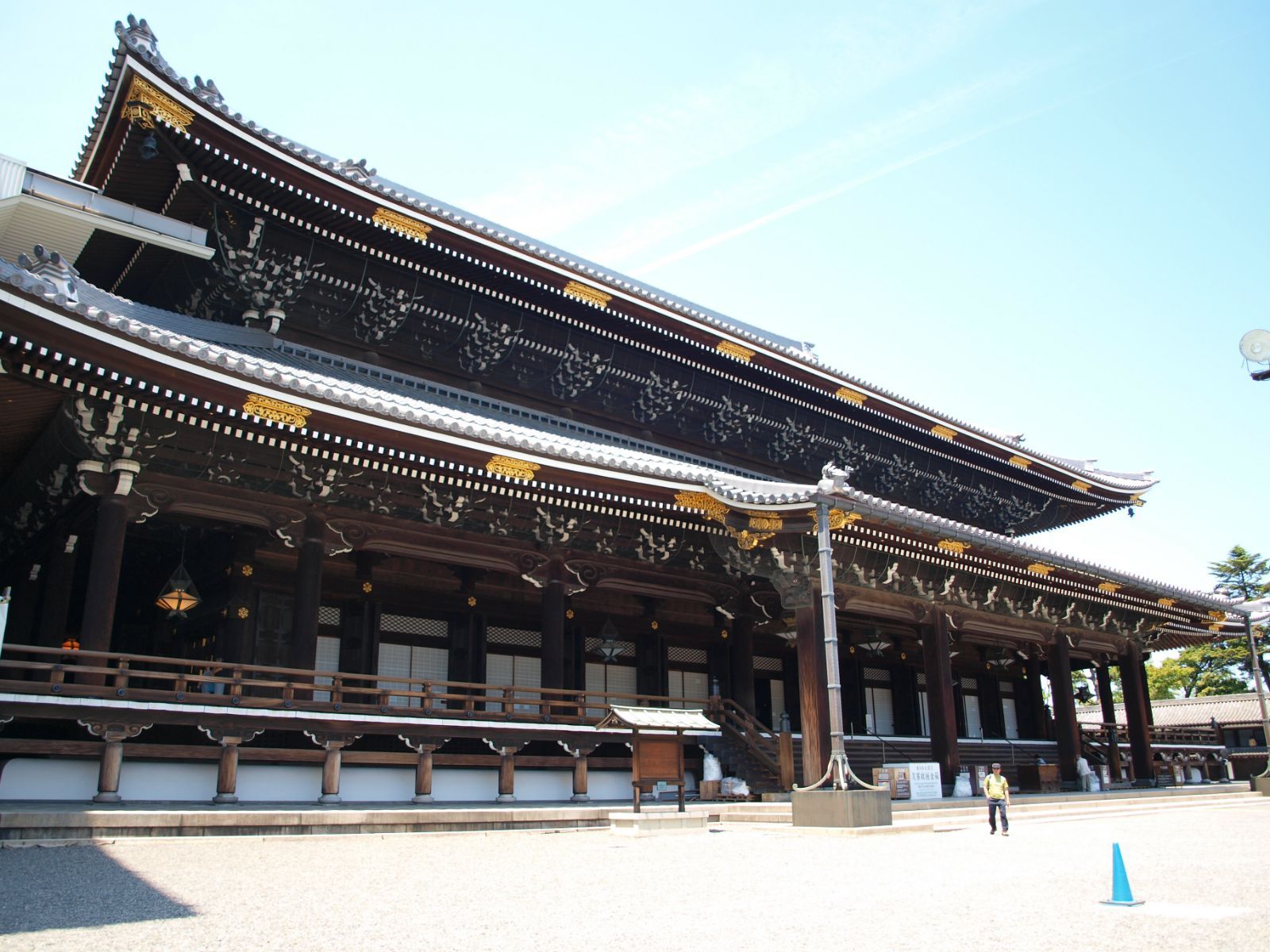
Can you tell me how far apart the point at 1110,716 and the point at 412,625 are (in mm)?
22307

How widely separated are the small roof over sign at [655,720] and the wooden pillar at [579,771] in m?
1.52

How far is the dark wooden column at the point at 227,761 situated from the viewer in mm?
12852

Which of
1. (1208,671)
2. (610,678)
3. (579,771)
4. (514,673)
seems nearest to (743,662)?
(610,678)

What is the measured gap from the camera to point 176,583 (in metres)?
15.0

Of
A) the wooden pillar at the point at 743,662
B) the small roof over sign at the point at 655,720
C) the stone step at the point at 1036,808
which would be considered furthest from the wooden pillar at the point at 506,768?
the wooden pillar at the point at 743,662

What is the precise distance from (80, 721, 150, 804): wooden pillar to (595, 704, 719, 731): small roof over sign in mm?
6383

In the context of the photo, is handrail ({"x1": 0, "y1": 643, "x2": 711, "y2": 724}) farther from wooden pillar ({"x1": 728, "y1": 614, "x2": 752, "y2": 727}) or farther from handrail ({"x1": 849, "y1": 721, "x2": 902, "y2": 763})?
handrail ({"x1": 849, "y1": 721, "x2": 902, "y2": 763})

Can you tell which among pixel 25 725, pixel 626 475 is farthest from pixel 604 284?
pixel 25 725

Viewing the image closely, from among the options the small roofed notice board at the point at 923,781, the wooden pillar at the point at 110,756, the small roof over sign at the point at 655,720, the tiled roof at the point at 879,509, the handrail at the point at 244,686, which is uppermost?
the tiled roof at the point at 879,509

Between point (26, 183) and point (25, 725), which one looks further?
point (26, 183)

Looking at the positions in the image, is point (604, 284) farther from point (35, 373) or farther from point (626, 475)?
point (35, 373)

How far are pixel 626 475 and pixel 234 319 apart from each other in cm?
767

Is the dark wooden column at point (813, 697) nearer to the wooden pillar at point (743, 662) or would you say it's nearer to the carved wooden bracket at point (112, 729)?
the wooden pillar at point (743, 662)

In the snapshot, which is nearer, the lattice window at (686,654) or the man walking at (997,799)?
the man walking at (997,799)
